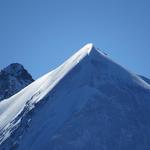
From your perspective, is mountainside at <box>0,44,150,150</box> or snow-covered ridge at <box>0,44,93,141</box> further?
snow-covered ridge at <box>0,44,93,141</box>

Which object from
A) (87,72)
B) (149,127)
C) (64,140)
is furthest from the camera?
(87,72)

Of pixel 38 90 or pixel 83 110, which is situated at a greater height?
pixel 38 90

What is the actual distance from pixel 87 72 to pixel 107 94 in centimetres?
1076

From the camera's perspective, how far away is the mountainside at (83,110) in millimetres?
156000

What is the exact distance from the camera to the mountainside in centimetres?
15600

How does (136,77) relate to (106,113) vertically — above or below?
above

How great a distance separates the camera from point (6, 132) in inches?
6905

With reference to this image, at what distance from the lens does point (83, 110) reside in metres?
164

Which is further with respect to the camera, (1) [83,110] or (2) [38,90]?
(2) [38,90]

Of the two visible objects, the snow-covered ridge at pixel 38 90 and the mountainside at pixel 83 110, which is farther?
the snow-covered ridge at pixel 38 90

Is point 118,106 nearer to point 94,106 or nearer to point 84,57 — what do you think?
point 94,106

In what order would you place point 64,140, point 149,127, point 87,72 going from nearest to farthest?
point 64,140 → point 149,127 → point 87,72

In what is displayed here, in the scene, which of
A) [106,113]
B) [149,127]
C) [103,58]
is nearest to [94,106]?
[106,113]

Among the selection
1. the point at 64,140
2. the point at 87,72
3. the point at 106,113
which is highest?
the point at 87,72
